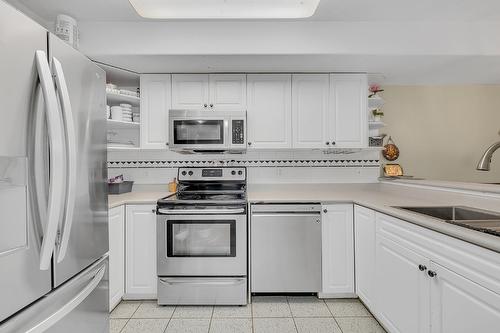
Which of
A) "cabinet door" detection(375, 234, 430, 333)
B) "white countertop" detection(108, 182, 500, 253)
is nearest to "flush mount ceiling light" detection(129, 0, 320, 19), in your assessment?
"white countertop" detection(108, 182, 500, 253)

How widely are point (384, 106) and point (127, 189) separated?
305 centimetres

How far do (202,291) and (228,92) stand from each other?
1854mm

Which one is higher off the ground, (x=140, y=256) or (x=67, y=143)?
(x=67, y=143)

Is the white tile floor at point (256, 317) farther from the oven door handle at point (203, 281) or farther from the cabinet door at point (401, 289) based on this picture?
the cabinet door at point (401, 289)

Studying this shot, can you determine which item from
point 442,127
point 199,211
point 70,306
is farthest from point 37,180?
point 442,127

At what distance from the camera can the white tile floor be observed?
1974mm

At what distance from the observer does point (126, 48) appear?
2279 mm

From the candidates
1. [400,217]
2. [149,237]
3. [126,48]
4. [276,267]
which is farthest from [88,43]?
[400,217]

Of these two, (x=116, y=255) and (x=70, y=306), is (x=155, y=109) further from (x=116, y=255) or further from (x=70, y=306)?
(x=70, y=306)

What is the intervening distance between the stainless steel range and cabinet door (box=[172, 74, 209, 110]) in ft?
3.33

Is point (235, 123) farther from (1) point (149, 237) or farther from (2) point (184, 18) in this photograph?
(1) point (149, 237)

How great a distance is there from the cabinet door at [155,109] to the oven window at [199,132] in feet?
0.68

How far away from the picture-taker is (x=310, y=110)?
8.94 feet

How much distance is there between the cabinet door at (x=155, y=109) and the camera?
2.71 metres
